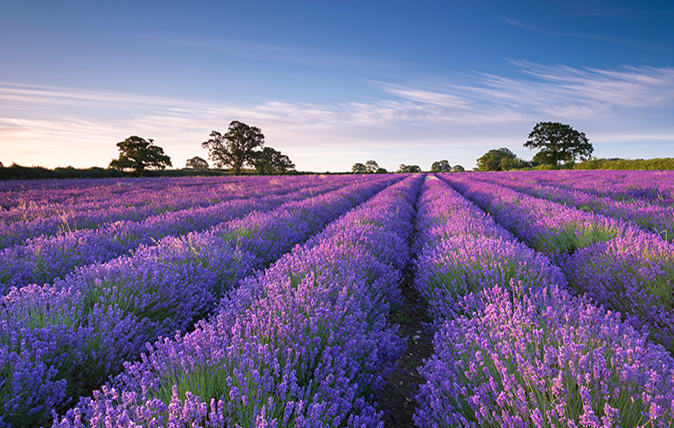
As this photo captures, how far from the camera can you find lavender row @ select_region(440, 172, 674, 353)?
2.27 metres

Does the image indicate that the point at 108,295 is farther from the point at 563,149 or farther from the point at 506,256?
the point at 563,149

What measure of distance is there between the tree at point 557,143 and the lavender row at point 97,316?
63.3 meters

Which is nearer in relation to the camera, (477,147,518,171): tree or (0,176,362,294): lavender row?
(0,176,362,294): lavender row

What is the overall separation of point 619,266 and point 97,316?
4191mm

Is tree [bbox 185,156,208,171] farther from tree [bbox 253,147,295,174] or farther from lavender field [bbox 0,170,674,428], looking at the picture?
lavender field [bbox 0,170,674,428]

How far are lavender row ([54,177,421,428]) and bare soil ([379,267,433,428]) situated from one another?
0.55ft

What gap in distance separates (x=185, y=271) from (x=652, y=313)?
370 centimetres

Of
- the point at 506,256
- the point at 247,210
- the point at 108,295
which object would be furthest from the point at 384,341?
the point at 247,210

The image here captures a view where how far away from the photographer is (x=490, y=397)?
4.45 feet

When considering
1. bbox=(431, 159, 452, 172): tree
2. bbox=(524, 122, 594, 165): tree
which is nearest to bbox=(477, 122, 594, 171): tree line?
bbox=(524, 122, 594, 165): tree

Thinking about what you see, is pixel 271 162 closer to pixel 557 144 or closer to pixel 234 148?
pixel 234 148

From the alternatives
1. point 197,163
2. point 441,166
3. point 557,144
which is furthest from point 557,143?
point 197,163

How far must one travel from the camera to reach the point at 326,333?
1.66 meters

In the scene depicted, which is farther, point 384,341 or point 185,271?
point 185,271
